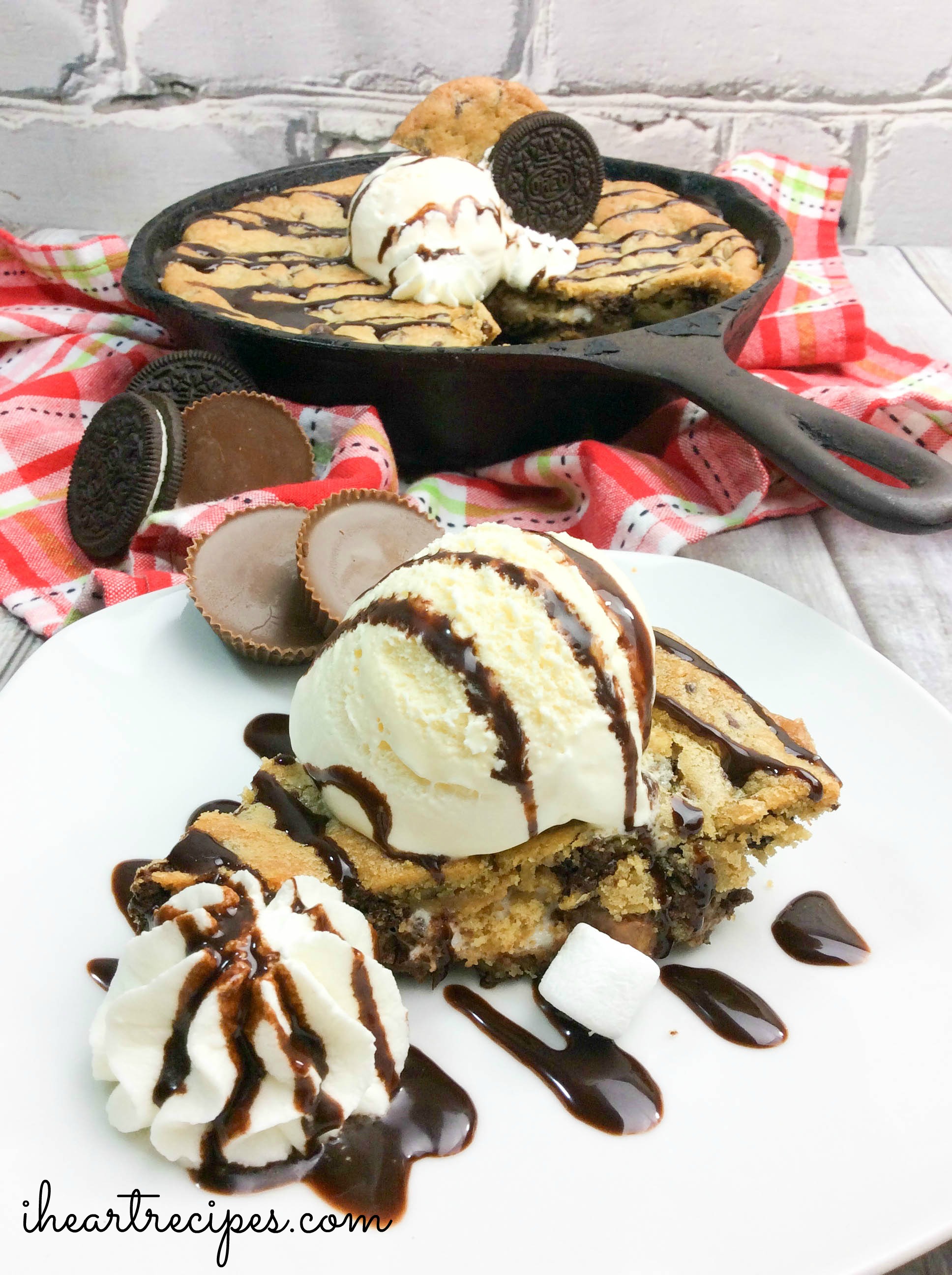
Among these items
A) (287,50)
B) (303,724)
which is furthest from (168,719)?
(287,50)

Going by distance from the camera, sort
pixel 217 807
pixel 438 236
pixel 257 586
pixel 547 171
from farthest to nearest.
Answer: pixel 547 171, pixel 438 236, pixel 257 586, pixel 217 807

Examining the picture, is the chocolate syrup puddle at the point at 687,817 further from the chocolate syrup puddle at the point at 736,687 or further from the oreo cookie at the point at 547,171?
the oreo cookie at the point at 547,171

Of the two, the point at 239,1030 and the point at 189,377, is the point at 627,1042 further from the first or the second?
the point at 189,377

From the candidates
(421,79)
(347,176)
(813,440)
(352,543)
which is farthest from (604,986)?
(421,79)

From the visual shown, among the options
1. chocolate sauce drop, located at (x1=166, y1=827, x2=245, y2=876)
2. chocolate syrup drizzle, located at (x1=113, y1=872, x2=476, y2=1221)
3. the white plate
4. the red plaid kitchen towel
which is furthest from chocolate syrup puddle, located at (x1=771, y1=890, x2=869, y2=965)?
the red plaid kitchen towel

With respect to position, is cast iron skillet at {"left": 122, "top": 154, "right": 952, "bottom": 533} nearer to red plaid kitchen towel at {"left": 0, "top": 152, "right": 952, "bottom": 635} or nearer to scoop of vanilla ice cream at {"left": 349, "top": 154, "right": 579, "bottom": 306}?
red plaid kitchen towel at {"left": 0, "top": 152, "right": 952, "bottom": 635}

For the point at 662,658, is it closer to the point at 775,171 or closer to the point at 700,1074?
the point at 700,1074

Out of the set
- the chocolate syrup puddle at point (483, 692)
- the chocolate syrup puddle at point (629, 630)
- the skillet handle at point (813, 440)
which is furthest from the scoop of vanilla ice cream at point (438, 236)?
the chocolate syrup puddle at point (483, 692)
